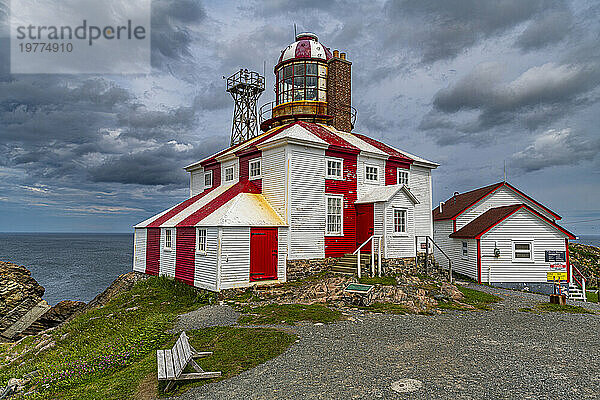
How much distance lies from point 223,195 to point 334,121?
28.9 feet

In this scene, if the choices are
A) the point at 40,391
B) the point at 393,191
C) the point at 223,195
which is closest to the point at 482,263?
the point at 393,191

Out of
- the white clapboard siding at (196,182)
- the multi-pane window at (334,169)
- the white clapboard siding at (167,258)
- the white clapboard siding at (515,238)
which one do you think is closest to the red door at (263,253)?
the multi-pane window at (334,169)

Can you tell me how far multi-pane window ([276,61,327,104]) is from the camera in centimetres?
2598

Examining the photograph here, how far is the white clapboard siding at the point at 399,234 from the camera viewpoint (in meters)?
20.5

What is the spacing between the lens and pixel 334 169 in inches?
834

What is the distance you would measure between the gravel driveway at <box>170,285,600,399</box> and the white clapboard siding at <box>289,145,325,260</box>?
727cm

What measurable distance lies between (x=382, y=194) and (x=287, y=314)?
10.2 meters

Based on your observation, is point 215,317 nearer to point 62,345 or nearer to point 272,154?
point 62,345

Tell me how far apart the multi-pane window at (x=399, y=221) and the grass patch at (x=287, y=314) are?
8170 millimetres

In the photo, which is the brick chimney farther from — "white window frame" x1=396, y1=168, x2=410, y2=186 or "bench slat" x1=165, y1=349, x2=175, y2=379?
"bench slat" x1=165, y1=349, x2=175, y2=379

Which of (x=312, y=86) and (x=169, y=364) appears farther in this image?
(x=312, y=86)

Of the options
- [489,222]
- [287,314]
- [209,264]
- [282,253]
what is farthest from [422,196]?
[287,314]

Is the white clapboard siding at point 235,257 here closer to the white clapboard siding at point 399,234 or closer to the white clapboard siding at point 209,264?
the white clapboard siding at point 209,264

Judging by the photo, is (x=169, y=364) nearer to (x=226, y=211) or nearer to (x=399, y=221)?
(x=226, y=211)
